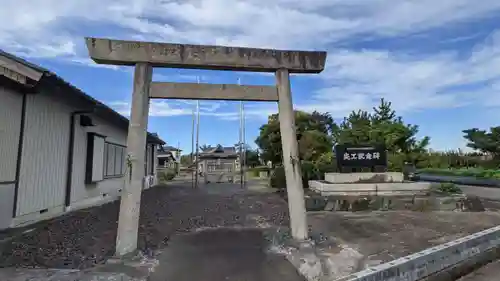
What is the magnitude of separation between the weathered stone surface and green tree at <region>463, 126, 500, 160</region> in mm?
27391

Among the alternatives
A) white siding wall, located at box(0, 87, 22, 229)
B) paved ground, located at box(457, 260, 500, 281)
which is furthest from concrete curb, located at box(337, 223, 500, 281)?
white siding wall, located at box(0, 87, 22, 229)

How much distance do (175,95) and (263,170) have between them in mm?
31348

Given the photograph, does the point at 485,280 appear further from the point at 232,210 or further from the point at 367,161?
the point at 367,161

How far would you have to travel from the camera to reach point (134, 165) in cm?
496

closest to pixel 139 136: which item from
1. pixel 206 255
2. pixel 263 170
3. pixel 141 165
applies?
pixel 141 165

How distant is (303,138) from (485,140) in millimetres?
15831

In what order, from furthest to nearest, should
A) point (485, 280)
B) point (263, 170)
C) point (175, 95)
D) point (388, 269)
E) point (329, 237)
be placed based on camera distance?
point (263, 170)
point (329, 237)
point (175, 95)
point (485, 280)
point (388, 269)

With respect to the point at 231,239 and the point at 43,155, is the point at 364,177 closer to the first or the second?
the point at 231,239

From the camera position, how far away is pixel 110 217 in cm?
786

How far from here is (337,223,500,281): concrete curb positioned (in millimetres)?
2746

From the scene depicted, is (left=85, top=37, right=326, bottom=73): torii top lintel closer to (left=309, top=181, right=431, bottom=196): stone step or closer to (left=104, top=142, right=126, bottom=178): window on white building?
(left=309, top=181, right=431, bottom=196): stone step

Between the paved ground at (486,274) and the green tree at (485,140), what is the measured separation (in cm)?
2699

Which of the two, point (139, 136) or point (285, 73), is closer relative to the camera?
point (139, 136)

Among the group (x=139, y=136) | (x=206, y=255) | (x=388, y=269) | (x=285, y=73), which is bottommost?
(x=206, y=255)
